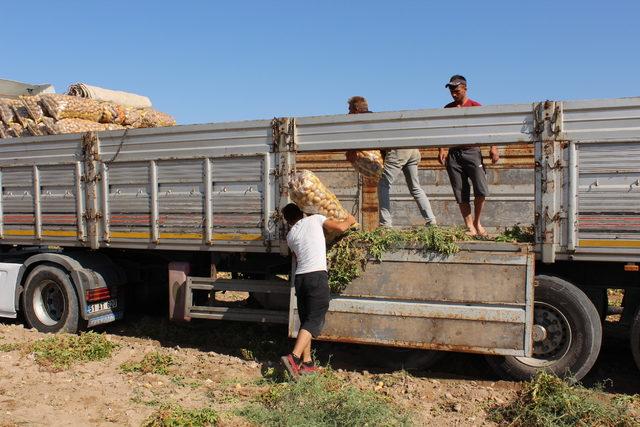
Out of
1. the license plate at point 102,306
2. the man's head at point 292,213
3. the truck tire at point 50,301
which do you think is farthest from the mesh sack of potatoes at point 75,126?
the man's head at point 292,213

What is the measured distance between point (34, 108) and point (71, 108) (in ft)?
2.56

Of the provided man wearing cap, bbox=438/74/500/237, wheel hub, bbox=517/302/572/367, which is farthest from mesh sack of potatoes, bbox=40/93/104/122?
wheel hub, bbox=517/302/572/367

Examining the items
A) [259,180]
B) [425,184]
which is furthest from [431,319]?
[425,184]

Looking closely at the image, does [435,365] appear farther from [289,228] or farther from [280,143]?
[280,143]

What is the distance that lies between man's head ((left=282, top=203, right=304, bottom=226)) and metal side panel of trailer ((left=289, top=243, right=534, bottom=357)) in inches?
33.5

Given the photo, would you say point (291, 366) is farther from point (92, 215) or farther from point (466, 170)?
point (92, 215)

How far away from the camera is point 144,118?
14047 millimetres

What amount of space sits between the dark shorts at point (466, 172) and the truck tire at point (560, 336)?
1.29 metres

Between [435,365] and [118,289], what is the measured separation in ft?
13.9

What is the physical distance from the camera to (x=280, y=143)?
5992 millimetres

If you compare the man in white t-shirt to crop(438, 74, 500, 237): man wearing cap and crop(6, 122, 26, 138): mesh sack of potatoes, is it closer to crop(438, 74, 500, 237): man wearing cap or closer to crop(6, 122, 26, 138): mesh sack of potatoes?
crop(438, 74, 500, 237): man wearing cap

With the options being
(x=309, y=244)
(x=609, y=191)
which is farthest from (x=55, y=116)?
(x=609, y=191)

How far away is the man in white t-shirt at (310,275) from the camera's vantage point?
5.39 meters

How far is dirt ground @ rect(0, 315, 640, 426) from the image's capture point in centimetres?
466
